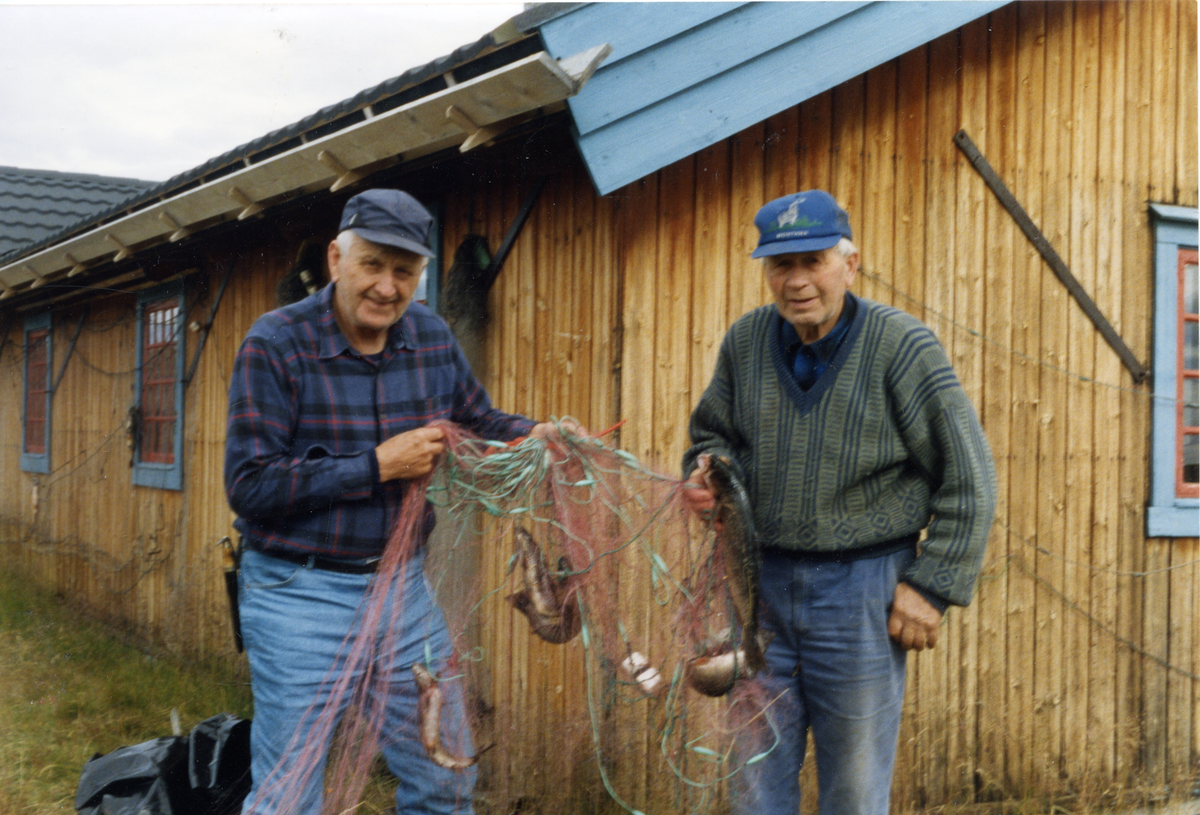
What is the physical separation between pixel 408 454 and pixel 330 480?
8.5 inches

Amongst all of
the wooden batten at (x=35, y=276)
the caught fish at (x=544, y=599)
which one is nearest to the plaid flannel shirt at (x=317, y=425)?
the caught fish at (x=544, y=599)

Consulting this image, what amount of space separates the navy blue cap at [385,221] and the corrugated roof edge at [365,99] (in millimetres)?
1420

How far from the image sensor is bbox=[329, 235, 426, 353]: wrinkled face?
2510 mm

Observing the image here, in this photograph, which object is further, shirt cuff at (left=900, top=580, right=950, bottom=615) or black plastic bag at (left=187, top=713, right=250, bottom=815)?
black plastic bag at (left=187, top=713, right=250, bottom=815)

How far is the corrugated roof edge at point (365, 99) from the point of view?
356 cm

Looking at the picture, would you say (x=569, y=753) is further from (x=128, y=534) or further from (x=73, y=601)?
(x=73, y=601)

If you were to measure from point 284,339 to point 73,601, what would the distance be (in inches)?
328

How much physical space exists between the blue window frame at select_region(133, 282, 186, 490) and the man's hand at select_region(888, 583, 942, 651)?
6300mm

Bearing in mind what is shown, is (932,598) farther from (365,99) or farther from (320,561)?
(365,99)

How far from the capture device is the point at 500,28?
360 cm

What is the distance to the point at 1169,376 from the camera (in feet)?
16.5

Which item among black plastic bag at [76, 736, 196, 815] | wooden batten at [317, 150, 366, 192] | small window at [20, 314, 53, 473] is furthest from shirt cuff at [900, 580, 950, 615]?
small window at [20, 314, 53, 473]

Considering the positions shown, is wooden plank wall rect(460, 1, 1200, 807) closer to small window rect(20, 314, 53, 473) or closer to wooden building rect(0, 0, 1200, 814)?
wooden building rect(0, 0, 1200, 814)

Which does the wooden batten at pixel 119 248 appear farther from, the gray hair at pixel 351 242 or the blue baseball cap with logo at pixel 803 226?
the blue baseball cap with logo at pixel 803 226
